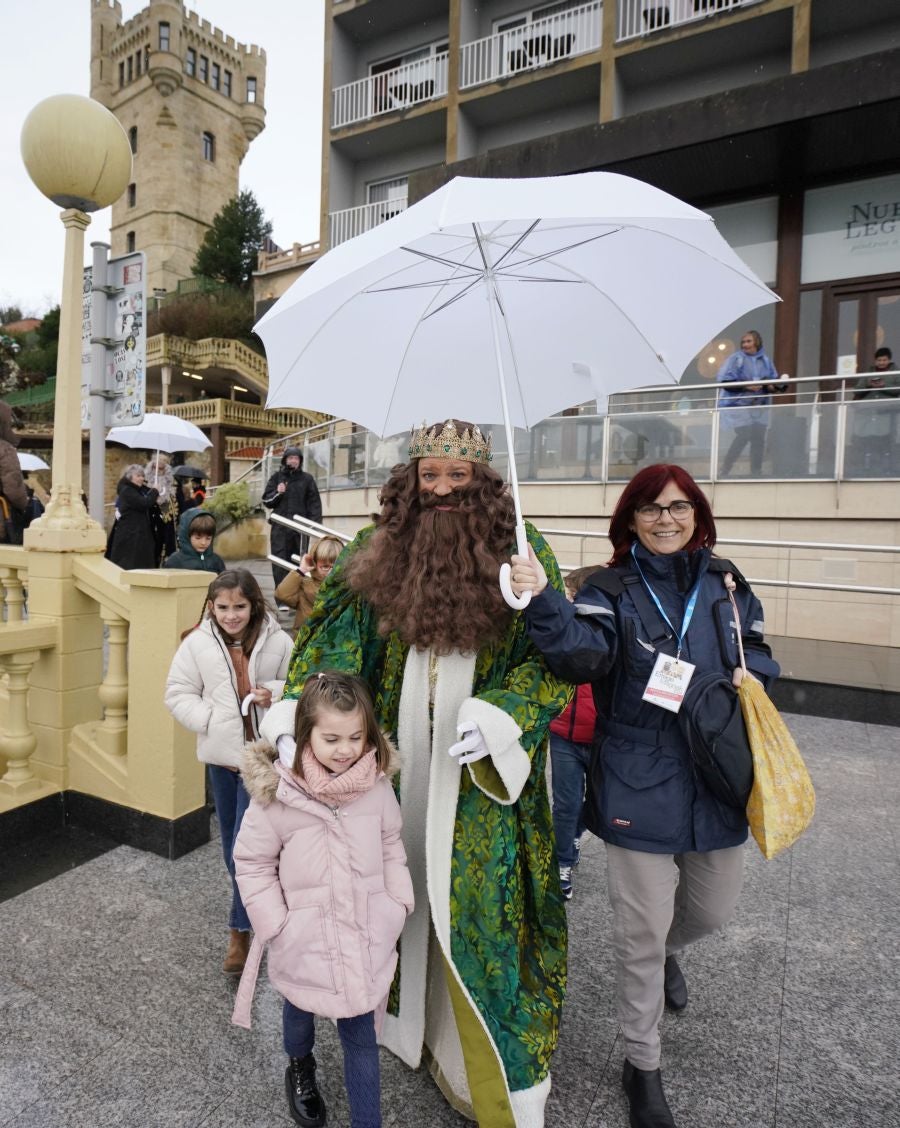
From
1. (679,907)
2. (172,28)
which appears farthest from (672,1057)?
(172,28)

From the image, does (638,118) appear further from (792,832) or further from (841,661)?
(792,832)

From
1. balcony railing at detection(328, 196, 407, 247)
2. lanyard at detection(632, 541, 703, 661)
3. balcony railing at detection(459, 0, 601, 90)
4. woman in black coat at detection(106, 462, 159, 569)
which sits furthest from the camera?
balcony railing at detection(328, 196, 407, 247)

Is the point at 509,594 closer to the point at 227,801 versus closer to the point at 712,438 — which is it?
the point at 227,801

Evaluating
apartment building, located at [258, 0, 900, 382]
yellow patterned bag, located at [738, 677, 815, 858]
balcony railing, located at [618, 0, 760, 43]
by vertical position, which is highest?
balcony railing, located at [618, 0, 760, 43]

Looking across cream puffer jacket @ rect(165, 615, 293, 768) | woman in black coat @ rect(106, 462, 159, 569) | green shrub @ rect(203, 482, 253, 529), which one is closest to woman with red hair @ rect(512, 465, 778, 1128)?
cream puffer jacket @ rect(165, 615, 293, 768)

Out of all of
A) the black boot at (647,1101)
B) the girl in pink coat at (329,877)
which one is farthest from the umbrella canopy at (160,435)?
the black boot at (647,1101)

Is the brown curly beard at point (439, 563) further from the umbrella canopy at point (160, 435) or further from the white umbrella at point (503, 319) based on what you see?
the umbrella canopy at point (160, 435)

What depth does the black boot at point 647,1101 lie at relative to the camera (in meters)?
1.86

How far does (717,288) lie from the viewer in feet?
7.07

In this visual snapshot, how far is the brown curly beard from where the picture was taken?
6.37ft

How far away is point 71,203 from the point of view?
3719 millimetres

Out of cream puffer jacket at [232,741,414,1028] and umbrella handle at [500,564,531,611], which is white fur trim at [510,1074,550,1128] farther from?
umbrella handle at [500,564,531,611]

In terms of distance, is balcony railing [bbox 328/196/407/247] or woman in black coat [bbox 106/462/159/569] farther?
balcony railing [bbox 328/196/407/247]

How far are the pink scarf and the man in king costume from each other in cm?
13
